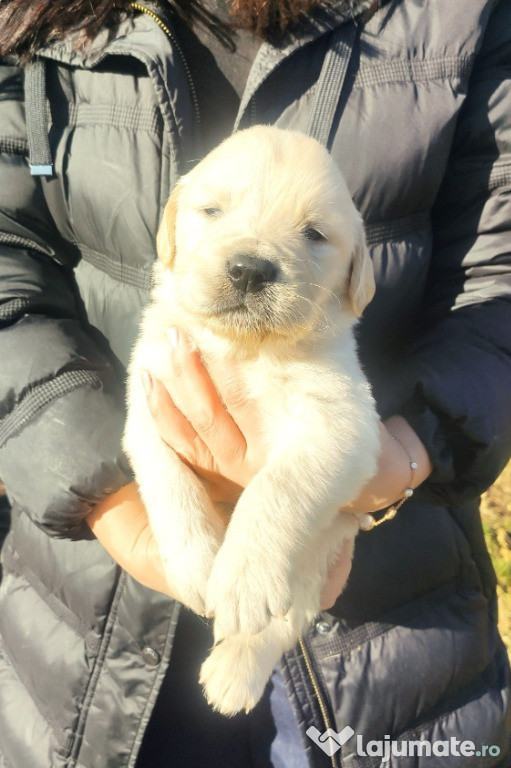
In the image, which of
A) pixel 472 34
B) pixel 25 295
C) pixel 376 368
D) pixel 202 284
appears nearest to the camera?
pixel 202 284

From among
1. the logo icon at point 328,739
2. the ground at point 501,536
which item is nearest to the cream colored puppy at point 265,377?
the logo icon at point 328,739

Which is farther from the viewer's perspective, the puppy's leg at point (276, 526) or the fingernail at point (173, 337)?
the fingernail at point (173, 337)

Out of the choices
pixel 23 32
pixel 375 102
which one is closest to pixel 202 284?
pixel 375 102

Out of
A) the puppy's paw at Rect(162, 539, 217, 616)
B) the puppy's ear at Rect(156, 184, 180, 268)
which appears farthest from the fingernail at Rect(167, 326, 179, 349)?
the puppy's paw at Rect(162, 539, 217, 616)

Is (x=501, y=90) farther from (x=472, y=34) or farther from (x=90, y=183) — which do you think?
(x=90, y=183)

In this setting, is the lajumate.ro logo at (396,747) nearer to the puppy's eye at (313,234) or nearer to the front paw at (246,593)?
the front paw at (246,593)

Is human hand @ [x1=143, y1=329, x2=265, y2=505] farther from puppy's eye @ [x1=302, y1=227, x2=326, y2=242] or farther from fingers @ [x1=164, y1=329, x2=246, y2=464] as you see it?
puppy's eye @ [x1=302, y1=227, x2=326, y2=242]

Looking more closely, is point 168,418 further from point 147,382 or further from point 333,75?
point 333,75
